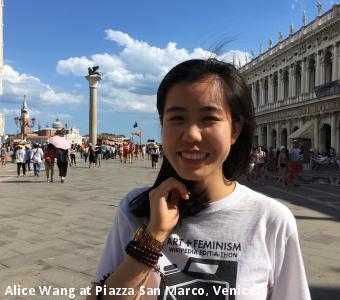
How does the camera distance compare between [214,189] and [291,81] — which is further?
[291,81]

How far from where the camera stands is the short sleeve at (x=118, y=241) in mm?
1361

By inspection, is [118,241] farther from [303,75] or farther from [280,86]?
[280,86]

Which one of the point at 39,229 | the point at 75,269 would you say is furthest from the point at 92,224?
the point at 75,269

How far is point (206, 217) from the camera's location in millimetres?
1374

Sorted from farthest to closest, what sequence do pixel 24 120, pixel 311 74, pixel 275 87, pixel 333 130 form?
pixel 24 120 → pixel 275 87 → pixel 311 74 → pixel 333 130

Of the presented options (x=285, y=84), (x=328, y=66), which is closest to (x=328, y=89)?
(x=328, y=66)

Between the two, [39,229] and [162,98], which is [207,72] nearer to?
[162,98]

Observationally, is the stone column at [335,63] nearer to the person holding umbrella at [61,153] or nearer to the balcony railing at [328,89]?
the balcony railing at [328,89]

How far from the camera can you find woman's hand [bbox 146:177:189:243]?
1.23 metres

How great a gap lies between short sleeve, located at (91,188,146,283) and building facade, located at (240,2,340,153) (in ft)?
89.1

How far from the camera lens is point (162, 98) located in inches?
57.0

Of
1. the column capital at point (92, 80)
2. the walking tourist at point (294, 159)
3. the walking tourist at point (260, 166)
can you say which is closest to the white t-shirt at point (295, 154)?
the walking tourist at point (294, 159)

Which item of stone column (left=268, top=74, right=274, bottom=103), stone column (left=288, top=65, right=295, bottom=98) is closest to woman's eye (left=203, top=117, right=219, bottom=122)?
stone column (left=288, top=65, right=295, bottom=98)

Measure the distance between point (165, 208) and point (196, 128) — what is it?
0.27 m
